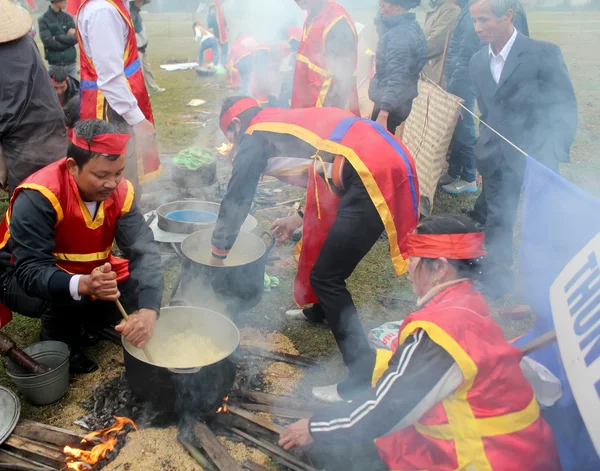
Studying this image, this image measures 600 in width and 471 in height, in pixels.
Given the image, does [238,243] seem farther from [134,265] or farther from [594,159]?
[594,159]

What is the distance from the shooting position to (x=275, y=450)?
2.64m

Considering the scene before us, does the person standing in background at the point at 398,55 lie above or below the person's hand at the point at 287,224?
above

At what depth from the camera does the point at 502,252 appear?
422 centimetres

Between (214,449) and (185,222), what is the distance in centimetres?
245

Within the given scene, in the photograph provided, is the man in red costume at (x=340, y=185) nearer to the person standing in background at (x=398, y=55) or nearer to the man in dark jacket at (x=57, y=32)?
the person standing in background at (x=398, y=55)

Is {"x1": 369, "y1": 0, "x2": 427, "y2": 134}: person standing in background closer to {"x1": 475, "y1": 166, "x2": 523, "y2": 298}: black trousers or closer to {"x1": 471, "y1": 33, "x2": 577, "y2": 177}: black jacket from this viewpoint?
{"x1": 471, "y1": 33, "x2": 577, "y2": 177}: black jacket

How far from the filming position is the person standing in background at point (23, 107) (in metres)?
3.40

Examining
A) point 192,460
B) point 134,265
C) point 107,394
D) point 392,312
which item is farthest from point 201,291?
point 392,312

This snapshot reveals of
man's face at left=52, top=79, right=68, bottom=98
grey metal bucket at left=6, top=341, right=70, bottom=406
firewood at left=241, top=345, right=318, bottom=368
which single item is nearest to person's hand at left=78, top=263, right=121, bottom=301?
grey metal bucket at left=6, top=341, right=70, bottom=406

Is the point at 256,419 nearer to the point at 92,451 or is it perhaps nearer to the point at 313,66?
the point at 92,451

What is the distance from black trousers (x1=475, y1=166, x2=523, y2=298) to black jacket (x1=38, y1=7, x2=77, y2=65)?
7.49 metres

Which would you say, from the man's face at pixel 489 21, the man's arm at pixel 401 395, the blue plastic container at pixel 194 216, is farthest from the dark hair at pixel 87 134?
the man's face at pixel 489 21

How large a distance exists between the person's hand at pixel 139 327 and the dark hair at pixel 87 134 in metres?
0.90

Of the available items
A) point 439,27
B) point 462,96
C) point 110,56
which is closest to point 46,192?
point 110,56
